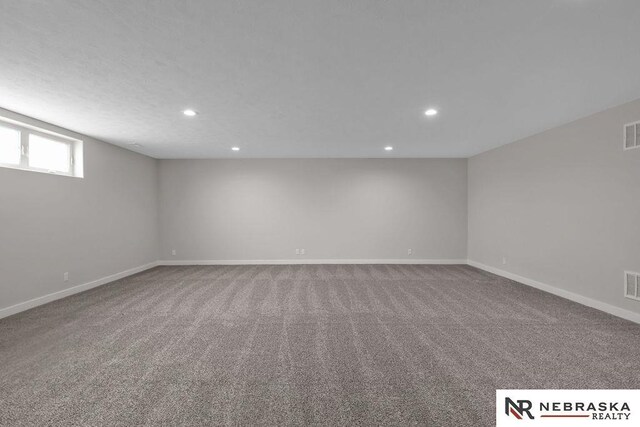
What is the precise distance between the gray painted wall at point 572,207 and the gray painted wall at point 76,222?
8083 mm

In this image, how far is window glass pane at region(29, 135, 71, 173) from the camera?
3869 mm

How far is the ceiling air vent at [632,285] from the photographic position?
3.16m

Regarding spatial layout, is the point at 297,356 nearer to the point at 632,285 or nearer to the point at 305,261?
→ the point at 632,285

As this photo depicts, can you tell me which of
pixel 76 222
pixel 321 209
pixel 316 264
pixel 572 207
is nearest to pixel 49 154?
pixel 76 222

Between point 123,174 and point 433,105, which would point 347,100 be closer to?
point 433,105

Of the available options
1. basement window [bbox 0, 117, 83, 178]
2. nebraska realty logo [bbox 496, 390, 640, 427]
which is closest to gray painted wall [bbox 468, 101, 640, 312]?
nebraska realty logo [bbox 496, 390, 640, 427]

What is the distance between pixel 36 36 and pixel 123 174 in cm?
421

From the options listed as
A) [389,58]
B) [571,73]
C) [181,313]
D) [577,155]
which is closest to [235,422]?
[181,313]

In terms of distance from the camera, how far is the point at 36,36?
1.93 metres

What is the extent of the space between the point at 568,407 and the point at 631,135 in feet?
11.7

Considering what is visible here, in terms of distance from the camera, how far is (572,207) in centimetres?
400

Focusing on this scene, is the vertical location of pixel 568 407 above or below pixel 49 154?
below

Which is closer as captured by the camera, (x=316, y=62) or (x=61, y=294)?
(x=316, y=62)

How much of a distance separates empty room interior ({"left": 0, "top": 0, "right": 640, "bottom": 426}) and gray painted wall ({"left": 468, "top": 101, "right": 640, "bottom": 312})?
0.10 feet
